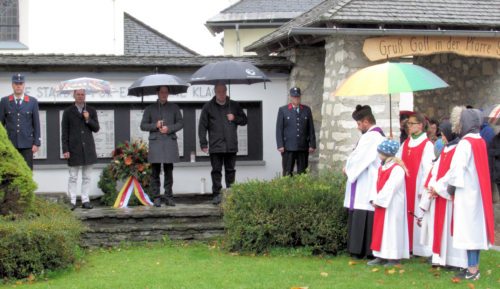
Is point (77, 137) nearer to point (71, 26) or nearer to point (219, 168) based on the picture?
point (219, 168)

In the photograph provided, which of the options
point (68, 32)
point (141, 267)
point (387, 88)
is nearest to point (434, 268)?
point (387, 88)

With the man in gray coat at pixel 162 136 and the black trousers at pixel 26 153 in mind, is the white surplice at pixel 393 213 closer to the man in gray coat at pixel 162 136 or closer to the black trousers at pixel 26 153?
the man in gray coat at pixel 162 136

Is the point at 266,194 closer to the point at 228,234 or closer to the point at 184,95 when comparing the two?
the point at 228,234

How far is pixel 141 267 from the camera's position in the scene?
30.3 ft

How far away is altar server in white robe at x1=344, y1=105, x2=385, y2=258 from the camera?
9531mm

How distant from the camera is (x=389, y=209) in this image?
30.1 feet

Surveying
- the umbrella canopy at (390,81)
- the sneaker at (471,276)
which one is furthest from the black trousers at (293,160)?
the sneaker at (471,276)

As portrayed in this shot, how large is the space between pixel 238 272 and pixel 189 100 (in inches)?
210

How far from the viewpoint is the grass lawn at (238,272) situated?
8.18 m

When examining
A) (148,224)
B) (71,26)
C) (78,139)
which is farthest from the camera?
(71,26)

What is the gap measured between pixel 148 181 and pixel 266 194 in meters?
3.12

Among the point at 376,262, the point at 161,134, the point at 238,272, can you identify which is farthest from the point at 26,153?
the point at 376,262

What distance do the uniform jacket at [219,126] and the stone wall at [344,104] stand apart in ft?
4.97

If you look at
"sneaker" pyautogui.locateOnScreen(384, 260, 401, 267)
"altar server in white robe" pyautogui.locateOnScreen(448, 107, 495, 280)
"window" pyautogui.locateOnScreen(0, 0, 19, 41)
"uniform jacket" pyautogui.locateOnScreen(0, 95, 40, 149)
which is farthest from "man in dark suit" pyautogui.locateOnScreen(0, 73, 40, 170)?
"window" pyautogui.locateOnScreen(0, 0, 19, 41)
